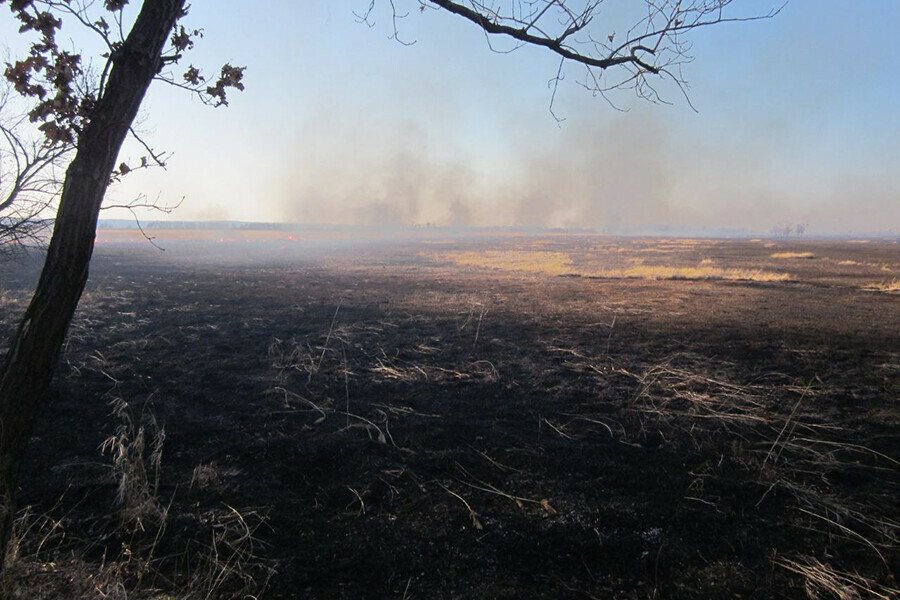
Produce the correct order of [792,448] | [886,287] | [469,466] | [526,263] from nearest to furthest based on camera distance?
[469,466]
[792,448]
[886,287]
[526,263]

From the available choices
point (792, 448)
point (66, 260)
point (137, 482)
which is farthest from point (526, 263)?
point (66, 260)

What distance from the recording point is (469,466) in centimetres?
397

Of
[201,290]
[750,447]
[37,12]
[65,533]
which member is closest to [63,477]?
[65,533]

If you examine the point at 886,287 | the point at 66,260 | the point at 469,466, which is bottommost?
the point at 469,466

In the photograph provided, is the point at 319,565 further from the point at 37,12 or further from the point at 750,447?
the point at 750,447

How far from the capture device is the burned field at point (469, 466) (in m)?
2.62

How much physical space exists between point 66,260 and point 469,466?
129 inches

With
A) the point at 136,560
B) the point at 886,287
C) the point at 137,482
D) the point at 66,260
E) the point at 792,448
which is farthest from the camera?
the point at 886,287

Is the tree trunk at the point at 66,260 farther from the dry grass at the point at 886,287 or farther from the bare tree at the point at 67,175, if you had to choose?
the dry grass at the point at 886,287

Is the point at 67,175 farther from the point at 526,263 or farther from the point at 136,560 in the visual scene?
the point at 526,263

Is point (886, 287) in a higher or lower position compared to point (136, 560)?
higher

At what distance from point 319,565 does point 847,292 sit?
1919cm

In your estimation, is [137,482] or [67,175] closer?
[67,175]

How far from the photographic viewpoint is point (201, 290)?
1639 centimetres
